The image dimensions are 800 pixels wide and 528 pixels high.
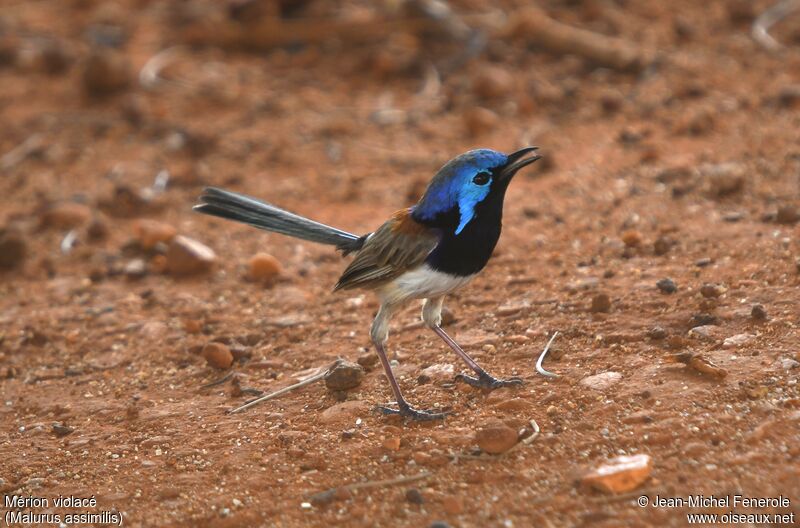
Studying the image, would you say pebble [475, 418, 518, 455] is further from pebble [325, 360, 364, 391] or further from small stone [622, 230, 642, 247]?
small stone [622, 230, 642, 247]

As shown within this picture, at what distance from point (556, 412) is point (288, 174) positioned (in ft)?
16.1

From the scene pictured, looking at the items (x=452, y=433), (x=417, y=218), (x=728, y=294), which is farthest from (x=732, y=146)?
(x=452, y=433)

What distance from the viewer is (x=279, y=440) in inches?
188

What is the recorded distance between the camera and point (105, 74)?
1038 centimetres

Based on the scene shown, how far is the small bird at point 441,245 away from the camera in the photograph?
16.0ft

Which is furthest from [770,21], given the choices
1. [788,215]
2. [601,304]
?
[601,304]

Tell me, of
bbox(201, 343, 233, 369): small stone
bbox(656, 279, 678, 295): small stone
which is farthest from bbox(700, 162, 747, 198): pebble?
bbox(201, 343, 233, 369): small stone

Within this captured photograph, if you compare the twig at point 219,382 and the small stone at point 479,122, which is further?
the small stone at point 479,122

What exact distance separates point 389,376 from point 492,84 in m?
5.31

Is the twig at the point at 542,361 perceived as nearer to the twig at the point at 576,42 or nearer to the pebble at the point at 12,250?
the pebble at the point at 12,250

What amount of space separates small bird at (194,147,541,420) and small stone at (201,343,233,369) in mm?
921

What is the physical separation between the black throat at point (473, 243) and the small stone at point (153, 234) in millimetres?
3280

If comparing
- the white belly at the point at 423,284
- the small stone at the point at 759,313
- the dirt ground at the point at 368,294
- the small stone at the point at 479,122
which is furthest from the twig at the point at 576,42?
the white belly at the point at 423,284

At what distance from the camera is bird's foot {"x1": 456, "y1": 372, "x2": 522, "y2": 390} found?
16.2ft
